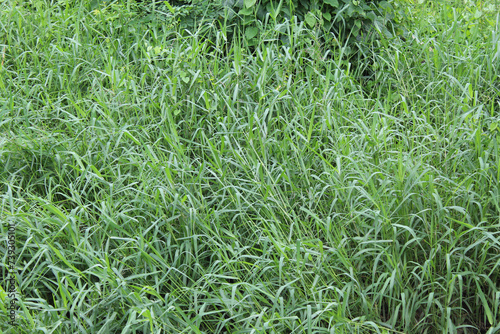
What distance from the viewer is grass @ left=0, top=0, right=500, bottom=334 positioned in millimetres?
2436

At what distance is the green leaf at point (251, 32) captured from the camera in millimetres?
3904

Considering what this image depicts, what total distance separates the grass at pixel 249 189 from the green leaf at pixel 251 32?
0.17m

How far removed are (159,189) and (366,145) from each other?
123 cm

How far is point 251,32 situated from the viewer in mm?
3930

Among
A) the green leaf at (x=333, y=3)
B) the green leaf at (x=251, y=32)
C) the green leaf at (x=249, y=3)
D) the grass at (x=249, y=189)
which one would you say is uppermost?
the green leaf at (x=333, y=3)

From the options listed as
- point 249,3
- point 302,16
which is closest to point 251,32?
point 249,3

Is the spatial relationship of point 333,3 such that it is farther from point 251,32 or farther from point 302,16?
point 251,32

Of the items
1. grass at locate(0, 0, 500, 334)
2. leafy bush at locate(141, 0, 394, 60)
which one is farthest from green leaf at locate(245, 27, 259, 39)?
grass at locate(0, 0, 500, 334)

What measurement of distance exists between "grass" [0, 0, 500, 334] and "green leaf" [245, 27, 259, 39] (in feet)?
0.56

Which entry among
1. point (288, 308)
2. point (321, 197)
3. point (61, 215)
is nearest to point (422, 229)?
point (321, 197)

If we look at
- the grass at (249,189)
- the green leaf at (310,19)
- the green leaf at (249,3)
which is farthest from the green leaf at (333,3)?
the green leaf at (249,3)

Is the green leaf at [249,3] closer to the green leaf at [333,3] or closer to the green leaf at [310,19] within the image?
the green leaf at [310,19]

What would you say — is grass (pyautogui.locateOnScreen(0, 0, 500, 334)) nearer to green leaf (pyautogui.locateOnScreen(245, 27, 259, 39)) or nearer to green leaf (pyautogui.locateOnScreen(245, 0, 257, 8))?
green leaf (pyautogui.locateOnScreen(245, 27, 259, 39))

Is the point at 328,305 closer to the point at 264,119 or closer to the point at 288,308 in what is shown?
the point at 288,308
